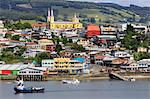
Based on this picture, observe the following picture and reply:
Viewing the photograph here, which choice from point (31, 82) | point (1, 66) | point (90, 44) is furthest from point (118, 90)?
point (90, 44)

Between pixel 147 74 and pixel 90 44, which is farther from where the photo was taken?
pixel 90 44

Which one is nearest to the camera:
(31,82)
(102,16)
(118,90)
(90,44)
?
(118,90)

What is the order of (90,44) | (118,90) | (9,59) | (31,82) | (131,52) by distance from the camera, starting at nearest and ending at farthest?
(118,90) → (31,82) → (9,59) → (131,52) → (90,44)

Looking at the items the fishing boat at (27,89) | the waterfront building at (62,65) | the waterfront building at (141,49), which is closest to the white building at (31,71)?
the waterfront building at (62,65)

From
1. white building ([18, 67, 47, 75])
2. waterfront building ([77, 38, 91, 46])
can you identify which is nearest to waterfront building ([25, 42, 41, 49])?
waterfront building ([77, 38, 91, 46])

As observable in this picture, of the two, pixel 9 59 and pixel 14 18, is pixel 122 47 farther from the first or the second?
pixel 14 18

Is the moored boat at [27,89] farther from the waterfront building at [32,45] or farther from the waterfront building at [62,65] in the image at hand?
the waterfront building at [32,45]

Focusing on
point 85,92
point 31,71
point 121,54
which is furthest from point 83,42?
point 85,92
